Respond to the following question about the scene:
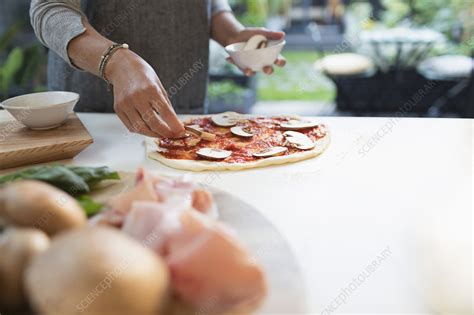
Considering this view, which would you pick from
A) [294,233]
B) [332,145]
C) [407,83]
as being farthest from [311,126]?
[407,83]

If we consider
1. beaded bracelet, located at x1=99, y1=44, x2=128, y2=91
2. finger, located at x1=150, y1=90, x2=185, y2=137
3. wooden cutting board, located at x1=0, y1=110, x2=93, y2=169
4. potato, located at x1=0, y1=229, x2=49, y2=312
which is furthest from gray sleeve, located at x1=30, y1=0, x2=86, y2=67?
potato, located at x1=0, y1=229, x2=49, y2=312

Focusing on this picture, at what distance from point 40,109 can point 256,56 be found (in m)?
0.74

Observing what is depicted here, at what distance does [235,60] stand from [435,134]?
29.3 inches

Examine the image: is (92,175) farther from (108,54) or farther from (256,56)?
(256,56)

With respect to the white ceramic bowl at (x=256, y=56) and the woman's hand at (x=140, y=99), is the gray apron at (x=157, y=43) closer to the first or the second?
the white ceramic bowl at (x=256, y=56)

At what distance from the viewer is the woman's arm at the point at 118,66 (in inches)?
55.9

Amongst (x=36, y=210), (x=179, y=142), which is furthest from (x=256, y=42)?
(x=36, y=210)

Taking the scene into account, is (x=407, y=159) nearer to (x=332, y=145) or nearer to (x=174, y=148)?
(x=332, y=145)

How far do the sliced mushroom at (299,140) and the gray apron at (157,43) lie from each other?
22.8 inches

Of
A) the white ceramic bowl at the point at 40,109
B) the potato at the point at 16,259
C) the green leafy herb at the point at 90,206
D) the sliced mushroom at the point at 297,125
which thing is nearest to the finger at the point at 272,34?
the sliced mushroom at the point at 297,125

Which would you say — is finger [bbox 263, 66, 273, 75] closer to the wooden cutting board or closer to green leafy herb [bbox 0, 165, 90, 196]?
the wooden cutting board

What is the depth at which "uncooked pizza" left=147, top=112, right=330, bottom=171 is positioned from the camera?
145cm

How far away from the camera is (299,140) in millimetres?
1574

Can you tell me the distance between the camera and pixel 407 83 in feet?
16.2
